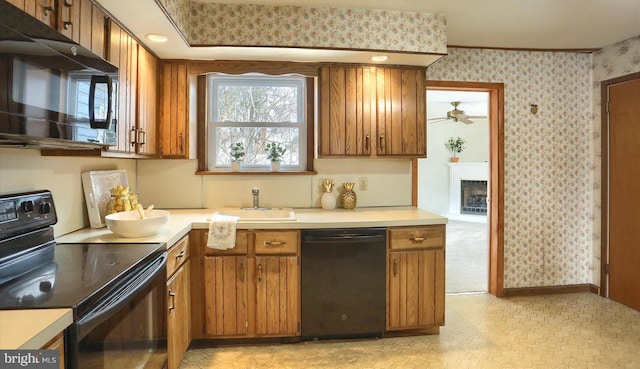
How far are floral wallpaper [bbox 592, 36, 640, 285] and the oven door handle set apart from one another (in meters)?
3.75

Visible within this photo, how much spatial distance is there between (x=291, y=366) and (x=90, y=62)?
75.3 inches

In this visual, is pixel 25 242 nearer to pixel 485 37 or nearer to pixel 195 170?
pixel 195 170

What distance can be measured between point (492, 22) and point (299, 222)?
2.06m

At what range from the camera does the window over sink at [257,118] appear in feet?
10.1

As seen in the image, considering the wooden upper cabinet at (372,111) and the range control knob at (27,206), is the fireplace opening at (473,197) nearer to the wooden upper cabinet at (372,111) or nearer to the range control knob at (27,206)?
the wooden upper cabinet at (372,111)

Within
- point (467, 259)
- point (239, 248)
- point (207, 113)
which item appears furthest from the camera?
point (467, 259)

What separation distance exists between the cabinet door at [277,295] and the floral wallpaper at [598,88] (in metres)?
2.94

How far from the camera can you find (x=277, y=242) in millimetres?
2412

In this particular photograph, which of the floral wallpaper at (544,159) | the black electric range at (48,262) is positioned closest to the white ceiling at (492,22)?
the floral wallpaper at (544,159)

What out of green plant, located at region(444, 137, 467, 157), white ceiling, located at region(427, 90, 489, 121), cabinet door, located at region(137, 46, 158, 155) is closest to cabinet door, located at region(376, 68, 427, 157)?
cabinet door, located at region(137, 46, 158, 155)

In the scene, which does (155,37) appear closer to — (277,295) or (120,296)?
(120,296)

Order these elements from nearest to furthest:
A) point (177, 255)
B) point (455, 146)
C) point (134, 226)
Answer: point (134, 226) < point (177, 255) < point (455, 146)

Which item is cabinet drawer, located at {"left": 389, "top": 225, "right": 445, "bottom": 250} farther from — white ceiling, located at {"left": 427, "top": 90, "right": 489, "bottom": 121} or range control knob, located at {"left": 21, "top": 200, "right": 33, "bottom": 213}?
white ceiling, located at {"left": 427, "top": 90, "right": 489, "bottom": 121}

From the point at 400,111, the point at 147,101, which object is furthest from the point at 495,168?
the point at 147,101
